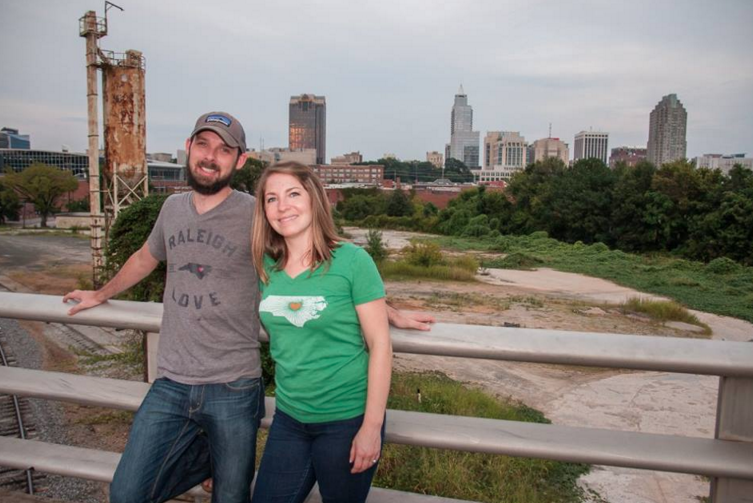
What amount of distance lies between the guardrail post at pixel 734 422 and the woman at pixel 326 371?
108 centimetres

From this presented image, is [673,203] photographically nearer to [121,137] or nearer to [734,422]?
[121,137]

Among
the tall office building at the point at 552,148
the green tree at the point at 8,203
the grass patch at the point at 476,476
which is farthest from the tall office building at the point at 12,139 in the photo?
the grass patch at the point at 476,476

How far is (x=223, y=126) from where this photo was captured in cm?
243

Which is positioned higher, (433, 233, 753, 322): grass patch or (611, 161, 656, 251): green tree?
(611, 161, 656, 251): green tree

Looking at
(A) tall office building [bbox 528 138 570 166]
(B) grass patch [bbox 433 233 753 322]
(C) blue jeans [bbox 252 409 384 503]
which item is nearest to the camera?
(C) blue jeans [bbox 252 409 384 503]

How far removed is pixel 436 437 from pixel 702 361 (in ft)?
2.92

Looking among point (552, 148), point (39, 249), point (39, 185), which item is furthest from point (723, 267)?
point (552, 148)

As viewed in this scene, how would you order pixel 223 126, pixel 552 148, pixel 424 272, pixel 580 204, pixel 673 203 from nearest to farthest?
1. pixel 223 126
2. pixel 424 272
3. pixel 673 203
4. pixel 580 204
5. pixel 552 148

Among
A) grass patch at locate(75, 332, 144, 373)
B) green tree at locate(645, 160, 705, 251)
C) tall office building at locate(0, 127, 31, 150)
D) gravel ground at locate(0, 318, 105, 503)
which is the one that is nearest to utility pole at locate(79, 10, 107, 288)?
gravel ground at locate(0, 318, 105, 503)

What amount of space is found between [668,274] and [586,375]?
18.4 m

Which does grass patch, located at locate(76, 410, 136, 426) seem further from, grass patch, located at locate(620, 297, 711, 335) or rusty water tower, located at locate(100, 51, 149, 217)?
grass patch, located at locate(620, 297, 711, 335)

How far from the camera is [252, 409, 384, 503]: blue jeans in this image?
197 centimetres

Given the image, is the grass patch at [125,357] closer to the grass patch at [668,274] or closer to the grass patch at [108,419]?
the grass patch at [108,419]

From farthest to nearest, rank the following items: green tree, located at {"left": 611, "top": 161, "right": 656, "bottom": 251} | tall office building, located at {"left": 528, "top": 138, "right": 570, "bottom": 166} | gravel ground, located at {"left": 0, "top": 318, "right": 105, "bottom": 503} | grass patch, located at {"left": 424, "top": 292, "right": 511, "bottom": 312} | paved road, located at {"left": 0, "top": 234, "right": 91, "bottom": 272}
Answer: tall office building, located at {"left": 528, "top": 138, "right": 570, "bottom": 166} < green tree, located at {"left": 611, "top": 161, "right": 656, "bottom": 251} < paved road, located at {"left": 0, "top": 234, "right": 91, "bottom": 272} < grass patch, located at {"left": 424, "top": 292, "right": 511, "bottom": 312} < gravel ground, located at {"left": 0, "top": 318, "right": 105, "bottom": 503}
